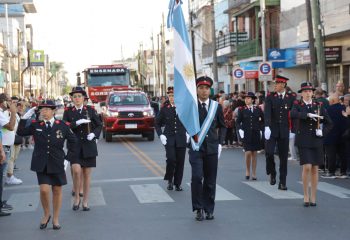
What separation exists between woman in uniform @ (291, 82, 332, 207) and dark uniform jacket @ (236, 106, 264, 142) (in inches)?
121

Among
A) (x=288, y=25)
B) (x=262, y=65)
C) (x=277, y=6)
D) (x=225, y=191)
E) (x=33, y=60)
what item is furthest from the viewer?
(x=33, y=60)

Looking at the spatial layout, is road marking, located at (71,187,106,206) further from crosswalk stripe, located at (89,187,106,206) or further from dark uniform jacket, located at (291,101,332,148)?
dark uniform jacket, located at (291,101,332,148)

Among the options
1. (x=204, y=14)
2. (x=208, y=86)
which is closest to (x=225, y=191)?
(x=208, y=86)

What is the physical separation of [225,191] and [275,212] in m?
2.44

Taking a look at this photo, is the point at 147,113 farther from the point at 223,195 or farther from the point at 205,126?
the point at 205,126

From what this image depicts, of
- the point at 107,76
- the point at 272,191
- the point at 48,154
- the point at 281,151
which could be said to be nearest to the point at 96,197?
the point at 48,154

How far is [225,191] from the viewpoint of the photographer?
12.4 meters

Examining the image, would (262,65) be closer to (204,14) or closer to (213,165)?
(213,165)

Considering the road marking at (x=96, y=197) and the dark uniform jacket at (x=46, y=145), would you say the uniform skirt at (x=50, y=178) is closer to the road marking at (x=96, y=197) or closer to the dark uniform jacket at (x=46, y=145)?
the dark uniform jacket at (x=46, y=145)

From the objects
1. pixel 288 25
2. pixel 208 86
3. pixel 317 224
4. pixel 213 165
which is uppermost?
pixel 288 25

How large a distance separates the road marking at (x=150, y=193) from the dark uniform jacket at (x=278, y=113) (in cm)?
241

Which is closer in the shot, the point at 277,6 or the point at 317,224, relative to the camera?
the point at 317,224

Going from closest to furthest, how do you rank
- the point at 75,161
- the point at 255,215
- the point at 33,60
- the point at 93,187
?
1. the point at 255,215
2. the point at 75,161
3. the point at 93,187
4. the point at 33,60

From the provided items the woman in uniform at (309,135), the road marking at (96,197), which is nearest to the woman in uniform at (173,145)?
the road marking at (96,197)
